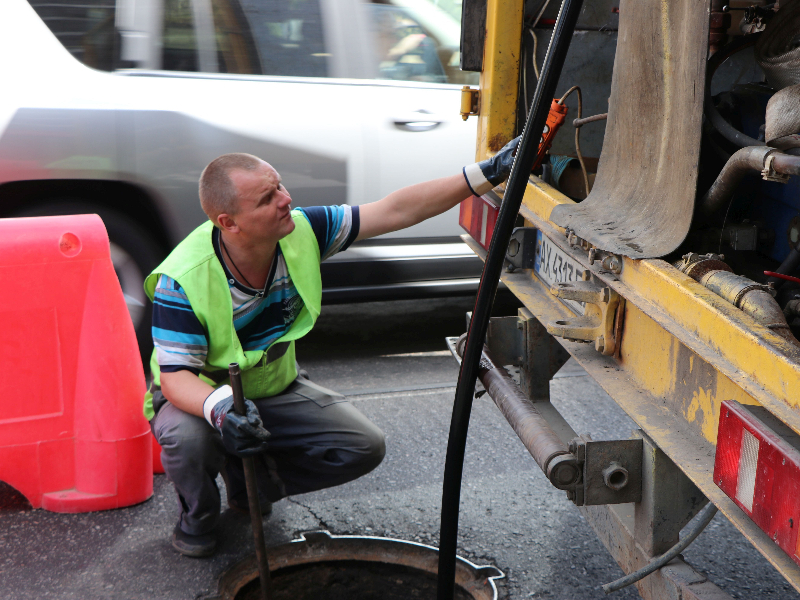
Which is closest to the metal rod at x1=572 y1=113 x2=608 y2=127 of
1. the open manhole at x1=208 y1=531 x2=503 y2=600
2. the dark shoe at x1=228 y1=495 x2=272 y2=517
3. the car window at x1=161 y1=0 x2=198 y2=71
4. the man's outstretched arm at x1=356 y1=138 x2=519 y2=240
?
the man's outstretched arm at x1=356 y1=138 x2=519 y2=240

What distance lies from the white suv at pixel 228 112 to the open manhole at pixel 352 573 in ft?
5.52

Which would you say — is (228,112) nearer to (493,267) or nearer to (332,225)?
(332,225)

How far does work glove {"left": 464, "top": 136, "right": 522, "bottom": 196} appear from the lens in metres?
2.40

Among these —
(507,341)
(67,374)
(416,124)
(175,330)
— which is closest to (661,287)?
(507,341)

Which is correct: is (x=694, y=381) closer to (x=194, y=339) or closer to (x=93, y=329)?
(x=194, y=339)

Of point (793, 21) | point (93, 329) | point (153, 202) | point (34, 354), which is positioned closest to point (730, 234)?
point (793, 21)

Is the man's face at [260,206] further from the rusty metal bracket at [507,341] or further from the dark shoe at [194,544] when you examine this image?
the dark shoe at [194,544]

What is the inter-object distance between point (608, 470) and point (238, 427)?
38.4 inches

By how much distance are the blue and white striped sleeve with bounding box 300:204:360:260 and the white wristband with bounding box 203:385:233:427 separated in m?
0.61

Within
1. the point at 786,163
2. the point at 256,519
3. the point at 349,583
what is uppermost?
the point at 786,163

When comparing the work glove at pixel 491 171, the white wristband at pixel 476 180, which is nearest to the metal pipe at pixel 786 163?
the work glove at pixel 491 171

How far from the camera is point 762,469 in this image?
1287mm

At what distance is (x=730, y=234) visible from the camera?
7.06ft

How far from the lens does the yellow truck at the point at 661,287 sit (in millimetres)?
1396
